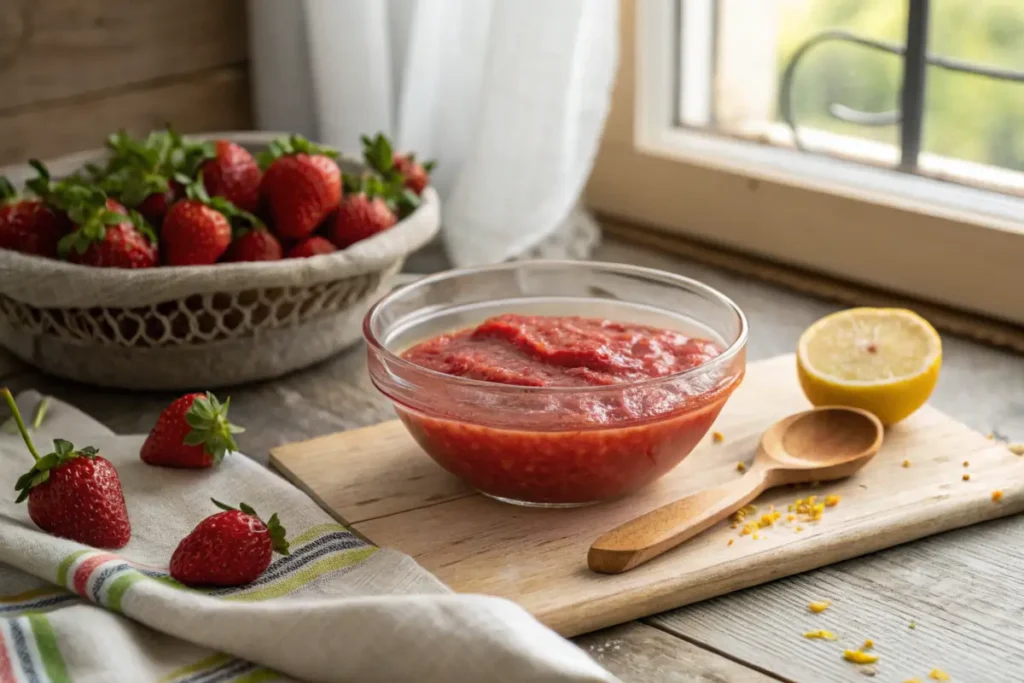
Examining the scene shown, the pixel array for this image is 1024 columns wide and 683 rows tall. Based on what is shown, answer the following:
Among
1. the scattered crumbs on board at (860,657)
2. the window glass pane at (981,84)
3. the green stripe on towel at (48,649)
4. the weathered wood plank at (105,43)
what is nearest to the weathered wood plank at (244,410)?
the green stripe on towel at (48,649)

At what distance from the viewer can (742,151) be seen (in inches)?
72.1

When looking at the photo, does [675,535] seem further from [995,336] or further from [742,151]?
[742,151]

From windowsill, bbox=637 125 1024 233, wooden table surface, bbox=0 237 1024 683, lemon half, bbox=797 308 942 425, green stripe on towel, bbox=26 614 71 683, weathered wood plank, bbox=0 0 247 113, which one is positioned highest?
weathered wood plank, bbox=0 0 247 113

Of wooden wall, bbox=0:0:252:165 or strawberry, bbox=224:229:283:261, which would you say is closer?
strawberry, bbox=224:229:283:261

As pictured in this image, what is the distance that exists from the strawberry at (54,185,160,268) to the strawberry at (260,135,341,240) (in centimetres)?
16

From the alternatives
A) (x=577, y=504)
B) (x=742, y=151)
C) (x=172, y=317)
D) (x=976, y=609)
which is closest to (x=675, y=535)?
(x=577, y=504)

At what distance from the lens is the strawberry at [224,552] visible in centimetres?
99

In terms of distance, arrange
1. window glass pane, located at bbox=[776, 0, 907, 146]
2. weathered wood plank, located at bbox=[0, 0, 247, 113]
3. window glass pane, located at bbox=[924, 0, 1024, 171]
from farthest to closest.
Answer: weathered wood plank, located at bbox=[0, 0, 247, 113], window glass pane, located at bbox=[776, 0, 907, 146], window glass pane, located at bbox=[924, 0, 1024, 171]

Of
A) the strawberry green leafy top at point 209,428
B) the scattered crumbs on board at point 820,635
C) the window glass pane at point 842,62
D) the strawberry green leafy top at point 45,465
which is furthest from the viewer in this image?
the window glass pane at point 842,62

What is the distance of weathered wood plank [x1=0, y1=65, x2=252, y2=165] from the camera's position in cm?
180

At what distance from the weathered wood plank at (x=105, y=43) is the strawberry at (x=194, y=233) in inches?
22.0

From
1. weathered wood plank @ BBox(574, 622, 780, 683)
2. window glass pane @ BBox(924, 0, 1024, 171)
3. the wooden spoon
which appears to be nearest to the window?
window glass pane @ BBox(924, 0, 1024, 171)

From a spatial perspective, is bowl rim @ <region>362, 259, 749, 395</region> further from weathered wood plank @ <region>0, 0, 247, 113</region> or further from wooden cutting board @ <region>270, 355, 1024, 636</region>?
weathered wood plank @ <region>0, 0, 247, 113</region>

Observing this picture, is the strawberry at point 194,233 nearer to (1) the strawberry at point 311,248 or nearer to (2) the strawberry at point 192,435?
(1) the strawberry at point 311,248
